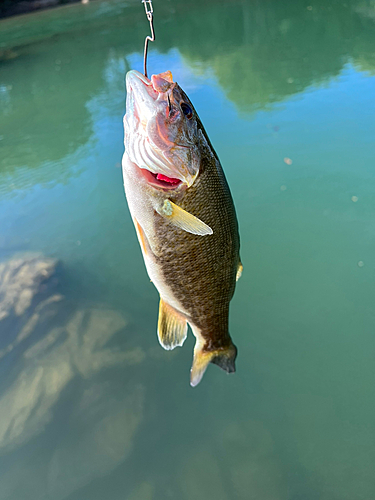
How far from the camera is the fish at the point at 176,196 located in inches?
50.5

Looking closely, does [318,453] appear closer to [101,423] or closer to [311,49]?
[101,423]

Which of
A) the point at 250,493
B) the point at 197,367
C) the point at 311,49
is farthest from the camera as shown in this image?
the point at 311,49

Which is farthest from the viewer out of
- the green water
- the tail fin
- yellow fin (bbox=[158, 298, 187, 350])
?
the green water

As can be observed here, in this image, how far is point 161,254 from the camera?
1.45 meters

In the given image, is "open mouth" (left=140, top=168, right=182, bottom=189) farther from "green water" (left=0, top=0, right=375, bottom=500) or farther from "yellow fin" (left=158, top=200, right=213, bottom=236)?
"green water" (left=0, top=0, right=375, bottom=500)

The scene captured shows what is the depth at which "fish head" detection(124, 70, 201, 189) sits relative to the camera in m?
1.27

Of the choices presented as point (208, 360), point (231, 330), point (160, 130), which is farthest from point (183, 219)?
point (231, 330)

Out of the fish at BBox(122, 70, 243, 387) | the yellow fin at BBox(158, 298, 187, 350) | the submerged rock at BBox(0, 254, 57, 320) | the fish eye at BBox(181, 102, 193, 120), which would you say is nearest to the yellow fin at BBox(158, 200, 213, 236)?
the fish at BBox(122, 70, 243, 387)

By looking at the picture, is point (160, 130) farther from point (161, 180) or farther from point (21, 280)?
point (21, 280)

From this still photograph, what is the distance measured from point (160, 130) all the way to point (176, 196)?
0.24 metres

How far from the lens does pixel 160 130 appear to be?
4.21 feet

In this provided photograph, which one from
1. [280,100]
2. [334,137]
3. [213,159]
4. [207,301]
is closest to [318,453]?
A: [207,301]

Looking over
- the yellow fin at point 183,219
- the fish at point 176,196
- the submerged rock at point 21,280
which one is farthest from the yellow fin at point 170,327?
the submerged rock at point 21,280

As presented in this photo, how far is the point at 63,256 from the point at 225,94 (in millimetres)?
5054
